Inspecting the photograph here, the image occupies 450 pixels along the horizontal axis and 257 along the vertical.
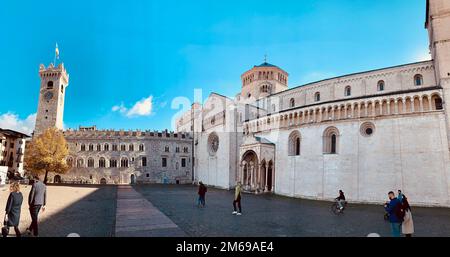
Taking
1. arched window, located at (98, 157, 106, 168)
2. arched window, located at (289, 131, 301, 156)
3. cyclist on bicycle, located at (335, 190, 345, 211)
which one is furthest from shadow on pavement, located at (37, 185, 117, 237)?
arched window, located at (98, 157, 106, 168)

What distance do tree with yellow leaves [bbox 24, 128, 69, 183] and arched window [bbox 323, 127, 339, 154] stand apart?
137ft

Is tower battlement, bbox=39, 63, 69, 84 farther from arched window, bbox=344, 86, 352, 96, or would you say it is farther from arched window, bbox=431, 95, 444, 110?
arched window, bbox=431, 95, 444, 110

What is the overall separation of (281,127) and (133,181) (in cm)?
3601

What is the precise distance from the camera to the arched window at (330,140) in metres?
28.0

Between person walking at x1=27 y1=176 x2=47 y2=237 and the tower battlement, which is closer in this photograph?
person walking at x1=27 y1=176 x2=47 y2=237

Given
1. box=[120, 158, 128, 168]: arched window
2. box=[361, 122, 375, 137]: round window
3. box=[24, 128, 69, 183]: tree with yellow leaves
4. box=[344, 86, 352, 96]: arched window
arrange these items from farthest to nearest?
box=[120, 158, 128, 168]: arched window → box=[24, 128, 69, 183]: tree with yellow leaves → box=[344, 86, 352, 96]: arched window → box=[361, 122, 375, 137]: round window

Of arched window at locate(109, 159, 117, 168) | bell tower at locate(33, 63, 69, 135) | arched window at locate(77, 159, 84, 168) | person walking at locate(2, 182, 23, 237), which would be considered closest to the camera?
person walking at locate(2, 182, 23, 237)

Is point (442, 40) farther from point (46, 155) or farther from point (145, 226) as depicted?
point (46, 155)

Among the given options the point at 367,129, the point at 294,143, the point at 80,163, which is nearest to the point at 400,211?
the point at 367,129

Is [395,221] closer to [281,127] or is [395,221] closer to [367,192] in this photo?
[367,192]

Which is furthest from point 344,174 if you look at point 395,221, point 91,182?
point 91,182

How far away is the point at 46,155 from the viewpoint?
44969mm

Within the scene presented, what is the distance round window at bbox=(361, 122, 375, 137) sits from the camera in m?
25.7
